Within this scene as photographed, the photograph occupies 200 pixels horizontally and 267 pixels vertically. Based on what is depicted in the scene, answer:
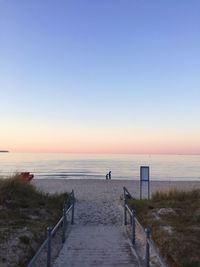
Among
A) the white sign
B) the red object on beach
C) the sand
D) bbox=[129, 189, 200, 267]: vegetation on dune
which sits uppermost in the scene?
the white sign

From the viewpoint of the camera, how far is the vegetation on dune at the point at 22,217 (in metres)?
9.23

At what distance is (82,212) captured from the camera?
54.0 feet

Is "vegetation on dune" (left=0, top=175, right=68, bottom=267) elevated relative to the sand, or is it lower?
elevated

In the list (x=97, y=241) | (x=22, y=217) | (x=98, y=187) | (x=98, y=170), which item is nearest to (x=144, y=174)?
(x=22, y=217)

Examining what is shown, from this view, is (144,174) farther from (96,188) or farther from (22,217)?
(22,217)

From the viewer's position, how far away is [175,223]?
40.0 feet

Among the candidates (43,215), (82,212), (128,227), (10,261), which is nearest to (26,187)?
(82,212)

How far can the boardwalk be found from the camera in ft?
29.0

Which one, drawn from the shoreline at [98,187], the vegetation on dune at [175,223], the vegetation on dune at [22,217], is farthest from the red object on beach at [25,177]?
the vegetation on dune at [175,223]

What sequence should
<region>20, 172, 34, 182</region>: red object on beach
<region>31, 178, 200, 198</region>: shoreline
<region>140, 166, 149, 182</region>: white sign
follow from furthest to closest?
<region>31, 178, 200, 198</region>: shoreline → <region>20, 172, 34, 182</region>: red object on beach → <region>140, 166, 149, 182</region>: white sign

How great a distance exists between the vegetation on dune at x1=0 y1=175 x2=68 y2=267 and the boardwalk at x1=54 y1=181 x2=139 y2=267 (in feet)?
2.41

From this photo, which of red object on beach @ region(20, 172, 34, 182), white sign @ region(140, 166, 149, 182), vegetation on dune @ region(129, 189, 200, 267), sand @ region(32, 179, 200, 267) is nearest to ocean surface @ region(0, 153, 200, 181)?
red object on beach @ region(20, 172, 34, 182)

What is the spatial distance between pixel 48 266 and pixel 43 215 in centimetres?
574

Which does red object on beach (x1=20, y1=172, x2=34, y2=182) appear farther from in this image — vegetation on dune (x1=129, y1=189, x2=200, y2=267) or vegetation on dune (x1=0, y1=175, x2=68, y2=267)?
vegetation on dune (x1=129, y1=189, x2=200, y2=267)
